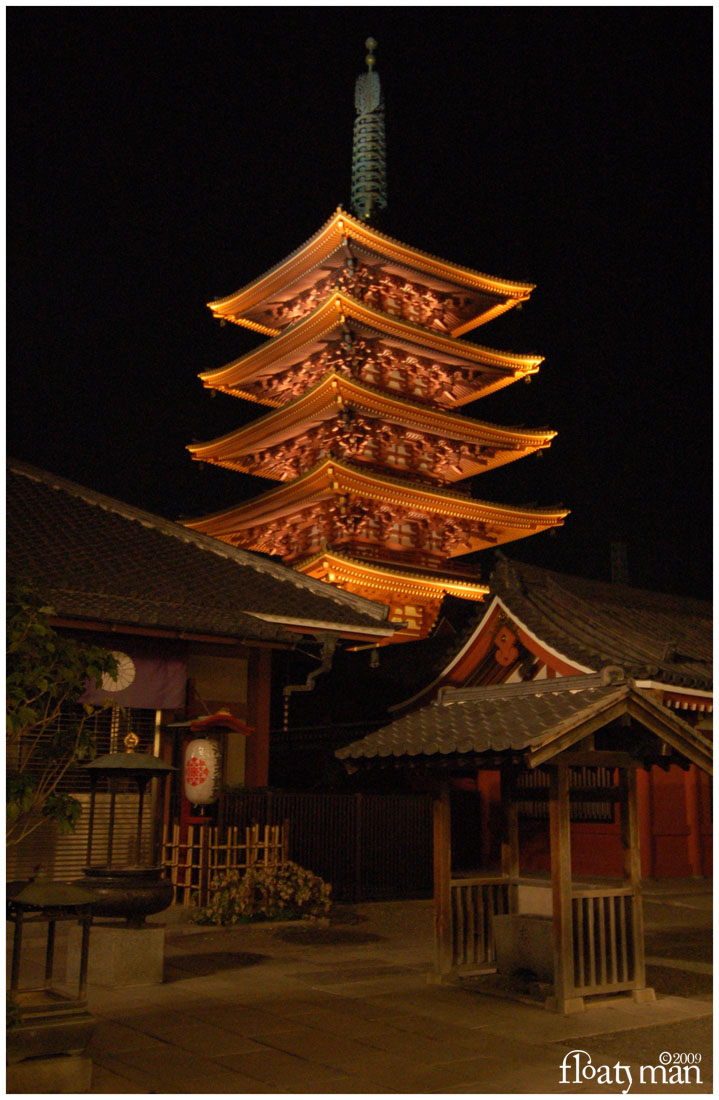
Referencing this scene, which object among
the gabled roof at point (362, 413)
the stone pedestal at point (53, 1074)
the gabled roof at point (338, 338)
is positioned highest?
the gabled roof at point (338, 338)

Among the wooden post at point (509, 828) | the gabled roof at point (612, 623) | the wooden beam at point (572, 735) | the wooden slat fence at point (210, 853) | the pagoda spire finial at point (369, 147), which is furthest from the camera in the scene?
the pagoda spire finial at point (369, 147)

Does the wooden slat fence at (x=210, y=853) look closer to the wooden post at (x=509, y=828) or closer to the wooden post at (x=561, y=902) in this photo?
the wooden post at (x=509, y=828)

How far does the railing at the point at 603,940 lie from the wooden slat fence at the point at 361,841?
6.42 m

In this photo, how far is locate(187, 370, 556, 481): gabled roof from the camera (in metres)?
26.9

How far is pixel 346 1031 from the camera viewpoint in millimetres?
7086

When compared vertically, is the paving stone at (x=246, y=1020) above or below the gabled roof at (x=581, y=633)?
below

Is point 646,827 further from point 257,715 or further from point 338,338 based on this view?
point 338,338

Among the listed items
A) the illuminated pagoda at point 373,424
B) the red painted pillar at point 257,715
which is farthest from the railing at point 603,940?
the illuminated pagoda at point 373,424

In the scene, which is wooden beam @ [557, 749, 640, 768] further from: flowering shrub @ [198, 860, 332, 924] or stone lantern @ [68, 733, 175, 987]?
flowering shrub @ [198, 860, 332, 924]

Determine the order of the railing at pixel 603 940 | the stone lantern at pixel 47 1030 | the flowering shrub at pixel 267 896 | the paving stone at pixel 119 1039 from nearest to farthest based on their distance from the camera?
the stone lantern at pixel 47 1030 → the paving stone at pixel 119 1039 → the railing at pixel 603 940 → the flowering shrub at pixel 267 896

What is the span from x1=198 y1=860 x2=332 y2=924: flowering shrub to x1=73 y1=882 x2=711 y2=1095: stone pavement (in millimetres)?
1794

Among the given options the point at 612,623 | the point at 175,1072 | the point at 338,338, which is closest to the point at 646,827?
the point at 612,623

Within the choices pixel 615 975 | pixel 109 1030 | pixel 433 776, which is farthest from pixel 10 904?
pixel 615 975

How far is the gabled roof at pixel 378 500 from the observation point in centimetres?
2664
